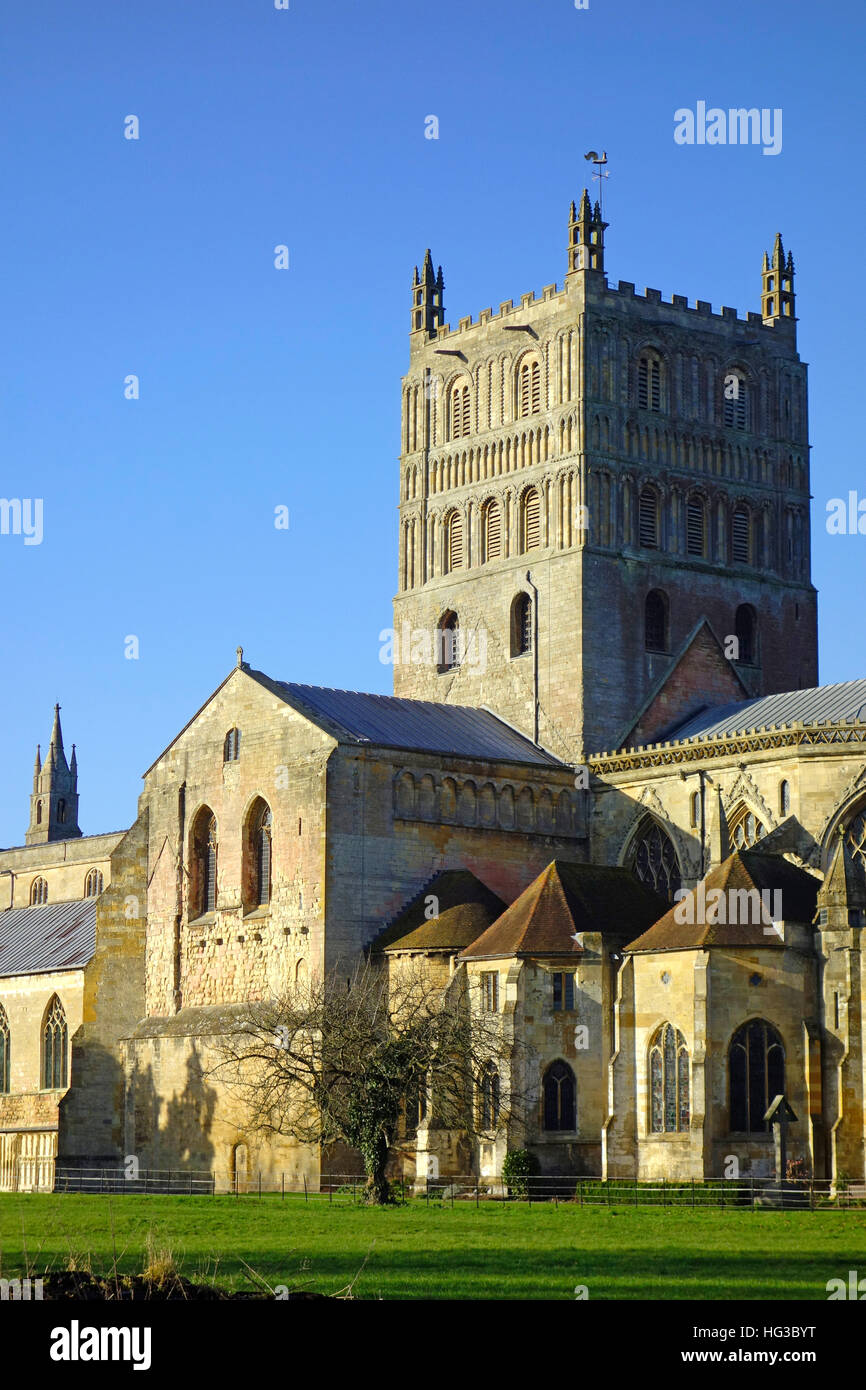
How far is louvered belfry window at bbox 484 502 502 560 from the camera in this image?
260 feet

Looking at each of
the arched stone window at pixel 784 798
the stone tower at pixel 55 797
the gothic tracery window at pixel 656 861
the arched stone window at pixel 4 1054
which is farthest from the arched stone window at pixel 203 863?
the stone tower at pixel 55 797

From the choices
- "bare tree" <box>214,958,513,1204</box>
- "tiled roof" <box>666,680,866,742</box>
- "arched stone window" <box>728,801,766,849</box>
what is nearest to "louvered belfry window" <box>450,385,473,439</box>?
"tiled roof" <box>666,680,866,742</box>

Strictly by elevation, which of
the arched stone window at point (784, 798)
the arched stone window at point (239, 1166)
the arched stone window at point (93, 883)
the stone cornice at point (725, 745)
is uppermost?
the stone cornice at point (725, 745)

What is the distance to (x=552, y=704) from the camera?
7512cm

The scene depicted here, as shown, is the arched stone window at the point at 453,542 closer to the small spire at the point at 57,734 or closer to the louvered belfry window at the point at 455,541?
the louvered belfry window at the point at 455,541

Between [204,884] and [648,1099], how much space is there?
21914mm

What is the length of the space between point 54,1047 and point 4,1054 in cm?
409

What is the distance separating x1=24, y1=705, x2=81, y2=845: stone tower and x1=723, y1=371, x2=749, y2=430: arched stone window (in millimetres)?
73436

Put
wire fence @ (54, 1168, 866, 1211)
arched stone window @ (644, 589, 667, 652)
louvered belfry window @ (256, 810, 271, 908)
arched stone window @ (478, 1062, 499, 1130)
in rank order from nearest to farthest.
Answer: wire fence @ (54, 1168, 866, 1211) → arched stone window @ (478, 1062, 499, 1130) → louvered belfry window @ (256, 810, 271, 908) → arched stone window @ (644, 589, 667, 652)

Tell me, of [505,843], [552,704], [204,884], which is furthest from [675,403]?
[204,884]

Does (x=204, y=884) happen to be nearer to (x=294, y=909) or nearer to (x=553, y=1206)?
(x=294, y=909)

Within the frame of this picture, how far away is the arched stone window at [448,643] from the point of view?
263ft

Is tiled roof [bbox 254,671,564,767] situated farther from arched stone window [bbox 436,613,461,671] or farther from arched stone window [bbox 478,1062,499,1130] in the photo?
arched stone window [bbox 478,1062,499,1130]

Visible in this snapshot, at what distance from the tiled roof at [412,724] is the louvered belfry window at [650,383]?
12.9 m
